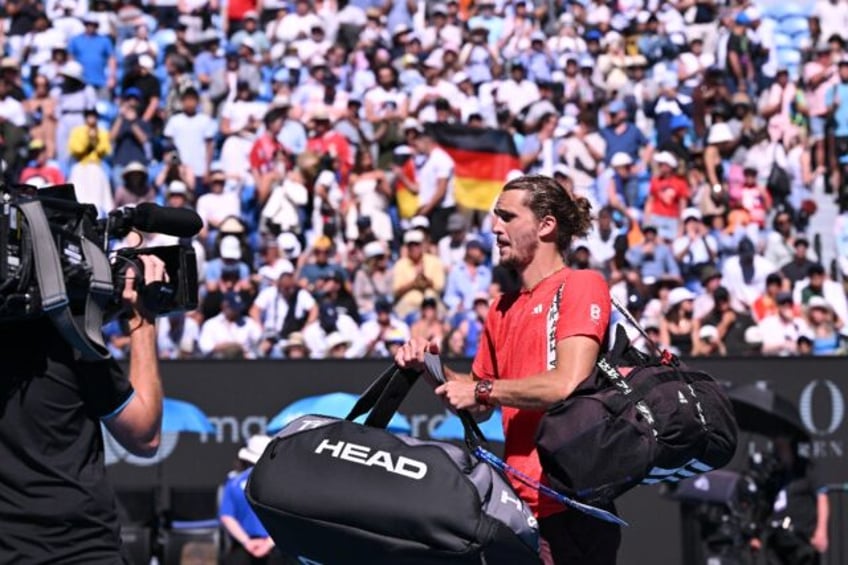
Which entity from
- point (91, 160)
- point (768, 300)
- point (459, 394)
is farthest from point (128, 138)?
point (459, 394)

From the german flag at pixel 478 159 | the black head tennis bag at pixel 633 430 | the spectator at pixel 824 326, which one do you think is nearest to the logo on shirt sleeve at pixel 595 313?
the black head tennis bag at pixel 633 430

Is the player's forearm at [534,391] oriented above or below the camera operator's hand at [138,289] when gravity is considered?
below

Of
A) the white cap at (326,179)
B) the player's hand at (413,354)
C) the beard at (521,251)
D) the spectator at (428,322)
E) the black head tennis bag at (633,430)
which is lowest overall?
the spectator at (428,322)

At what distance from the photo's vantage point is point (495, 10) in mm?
21125

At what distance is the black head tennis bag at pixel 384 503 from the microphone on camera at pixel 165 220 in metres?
0.64

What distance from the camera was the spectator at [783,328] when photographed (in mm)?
15688

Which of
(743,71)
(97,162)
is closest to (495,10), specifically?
(743,71)

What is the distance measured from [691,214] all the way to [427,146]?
2.81 metres

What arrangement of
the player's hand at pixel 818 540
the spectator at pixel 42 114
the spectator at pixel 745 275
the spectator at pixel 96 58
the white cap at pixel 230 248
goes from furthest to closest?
the spectator at pixel 96 58
the spectator at pixel 42 114
the spectator at pixel 745 275
the white cap at pixel 230 248
the player's hand at pixel 818 540

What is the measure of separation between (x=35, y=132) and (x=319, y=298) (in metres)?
4.32

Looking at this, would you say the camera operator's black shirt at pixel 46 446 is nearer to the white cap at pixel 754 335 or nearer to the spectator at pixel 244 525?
the spectator at pixel 244 525

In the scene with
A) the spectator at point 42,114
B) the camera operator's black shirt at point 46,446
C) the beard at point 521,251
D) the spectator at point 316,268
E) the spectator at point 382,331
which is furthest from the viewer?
the spectator at point 42,114

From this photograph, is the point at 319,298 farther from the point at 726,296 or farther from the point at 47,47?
the point at 47,47

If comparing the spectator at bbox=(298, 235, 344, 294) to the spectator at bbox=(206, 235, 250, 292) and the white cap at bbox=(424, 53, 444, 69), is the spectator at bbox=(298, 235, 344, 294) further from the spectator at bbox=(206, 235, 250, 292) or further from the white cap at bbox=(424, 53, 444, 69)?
the white cap at bbox=(424, 53, 444, 69)
